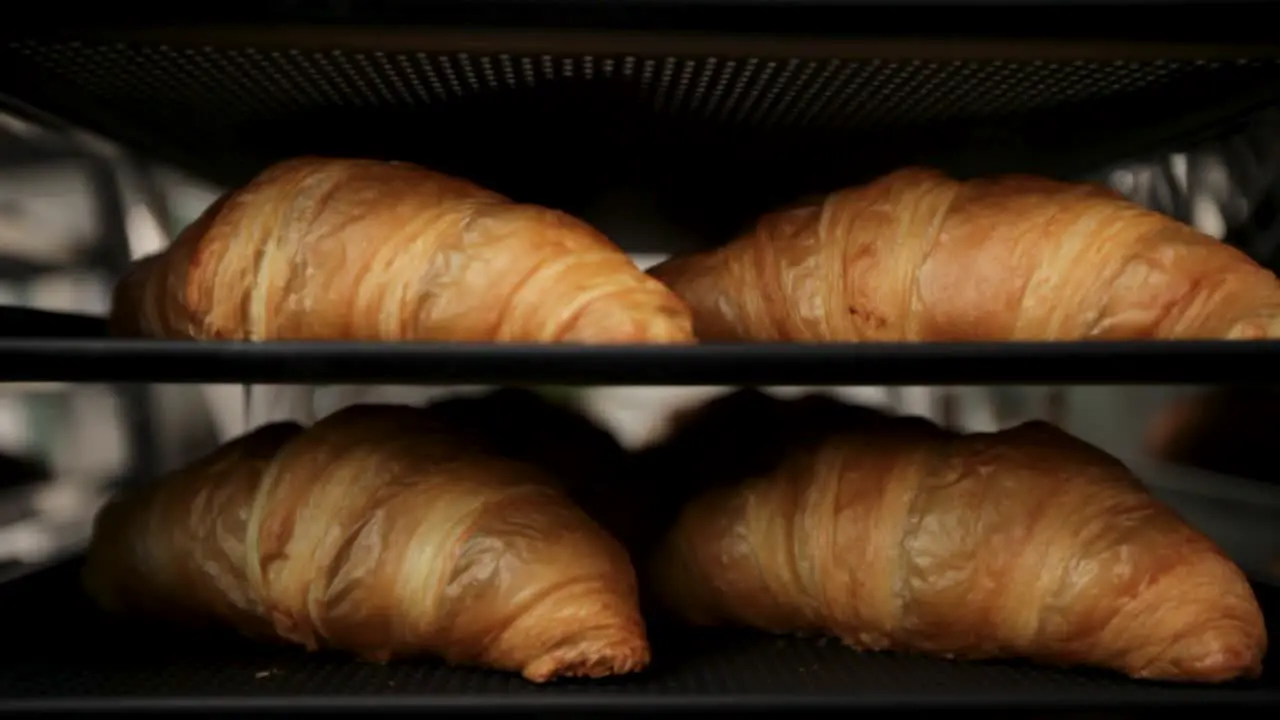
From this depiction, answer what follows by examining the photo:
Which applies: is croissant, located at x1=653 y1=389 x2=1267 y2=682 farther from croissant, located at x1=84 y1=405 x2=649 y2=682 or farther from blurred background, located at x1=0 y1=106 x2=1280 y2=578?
blurred background, located at x1=0 y1=106 x2=1280 y2=578

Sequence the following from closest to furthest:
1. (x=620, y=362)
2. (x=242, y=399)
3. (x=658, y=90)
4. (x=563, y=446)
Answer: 1. (x=620, y=362)
2. (x=658, y=90)
3. (x=563, y=446)
4. (x=242, y=399)

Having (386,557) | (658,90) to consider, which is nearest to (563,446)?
(386,557)

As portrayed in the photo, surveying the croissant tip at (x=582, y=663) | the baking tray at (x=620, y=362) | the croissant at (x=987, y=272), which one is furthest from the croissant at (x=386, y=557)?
the croissant at (x=987, y=272)

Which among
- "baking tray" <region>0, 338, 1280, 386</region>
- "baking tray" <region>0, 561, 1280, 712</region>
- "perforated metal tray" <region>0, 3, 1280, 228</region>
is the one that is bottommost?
"baking tray" <region>0, 561, 1280, 712</region>

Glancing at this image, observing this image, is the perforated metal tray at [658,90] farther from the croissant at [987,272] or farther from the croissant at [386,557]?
the croissant at [386,557]

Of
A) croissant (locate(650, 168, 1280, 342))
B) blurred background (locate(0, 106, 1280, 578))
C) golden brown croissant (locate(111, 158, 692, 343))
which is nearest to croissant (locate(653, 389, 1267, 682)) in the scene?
croissant (locate(650, 168, 1280, 342))

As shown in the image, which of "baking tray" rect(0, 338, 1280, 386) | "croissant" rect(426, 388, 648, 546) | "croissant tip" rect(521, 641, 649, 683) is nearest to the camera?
"baking tray" rect(0, 338, 1280, 386)

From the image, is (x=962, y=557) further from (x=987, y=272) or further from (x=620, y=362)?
(x=620, y=362)
